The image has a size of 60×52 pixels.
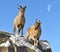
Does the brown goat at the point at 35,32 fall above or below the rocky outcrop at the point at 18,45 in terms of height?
above

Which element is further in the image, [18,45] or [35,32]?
[35,32]

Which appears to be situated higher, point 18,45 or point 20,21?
point 20,21

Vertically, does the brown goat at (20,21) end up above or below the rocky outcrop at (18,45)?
above

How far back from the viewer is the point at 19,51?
28281mm

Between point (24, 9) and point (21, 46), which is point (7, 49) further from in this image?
point (24, 9)

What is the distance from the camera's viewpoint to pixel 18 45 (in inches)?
1121

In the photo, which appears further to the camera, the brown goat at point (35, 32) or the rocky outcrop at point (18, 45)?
the brown goat at point (35, 32)

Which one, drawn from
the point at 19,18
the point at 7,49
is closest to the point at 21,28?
the point at 19,18

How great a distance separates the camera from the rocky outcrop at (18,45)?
28106mm

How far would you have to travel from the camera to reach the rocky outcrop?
28.1 m

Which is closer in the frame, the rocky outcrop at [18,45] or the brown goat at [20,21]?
the rocky outcrop at [18,45]

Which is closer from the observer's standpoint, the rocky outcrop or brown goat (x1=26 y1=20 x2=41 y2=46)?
the rocky outcrop

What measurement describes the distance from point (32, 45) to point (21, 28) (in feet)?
5.18

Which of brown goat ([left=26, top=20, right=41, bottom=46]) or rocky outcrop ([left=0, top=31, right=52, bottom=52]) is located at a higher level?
brown goat ([left=26, top=20, right=41, bottom=46])
